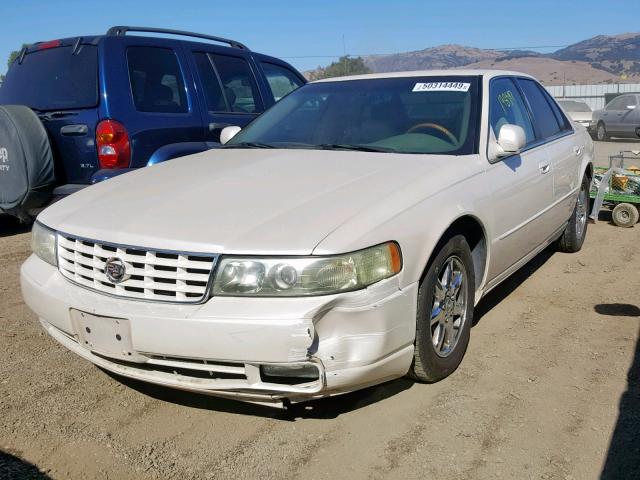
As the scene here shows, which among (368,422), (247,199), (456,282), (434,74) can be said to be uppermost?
(434,74)

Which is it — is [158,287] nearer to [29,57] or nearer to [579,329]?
[579,329]

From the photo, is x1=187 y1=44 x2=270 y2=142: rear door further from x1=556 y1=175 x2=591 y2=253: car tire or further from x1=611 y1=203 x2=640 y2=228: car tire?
x1=611 y1=203 x2=640 y2=228: car tire

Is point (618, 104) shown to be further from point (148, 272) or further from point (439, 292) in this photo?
point (148, 272)

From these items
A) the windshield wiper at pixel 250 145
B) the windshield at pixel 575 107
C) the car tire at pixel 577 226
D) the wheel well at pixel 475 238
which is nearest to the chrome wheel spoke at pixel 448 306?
the wheel well at pixel 475 238

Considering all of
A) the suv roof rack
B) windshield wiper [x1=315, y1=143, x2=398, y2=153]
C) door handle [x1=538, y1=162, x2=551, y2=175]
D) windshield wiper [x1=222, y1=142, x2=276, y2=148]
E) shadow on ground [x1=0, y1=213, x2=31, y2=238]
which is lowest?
shadow on ground [x1=0, y1=213, x2=31, y2=238]

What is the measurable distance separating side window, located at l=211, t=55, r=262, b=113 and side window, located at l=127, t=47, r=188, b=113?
57 cm

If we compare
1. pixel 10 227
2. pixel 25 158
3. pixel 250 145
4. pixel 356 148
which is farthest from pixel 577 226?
pixel 10 227

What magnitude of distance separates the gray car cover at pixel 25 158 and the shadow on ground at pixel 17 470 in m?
3.04

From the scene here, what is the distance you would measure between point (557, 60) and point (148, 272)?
329 ft

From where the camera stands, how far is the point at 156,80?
570 cm

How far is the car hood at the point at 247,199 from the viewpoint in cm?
272

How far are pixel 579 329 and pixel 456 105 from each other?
1557 mm

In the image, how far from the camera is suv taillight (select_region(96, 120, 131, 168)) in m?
5.14

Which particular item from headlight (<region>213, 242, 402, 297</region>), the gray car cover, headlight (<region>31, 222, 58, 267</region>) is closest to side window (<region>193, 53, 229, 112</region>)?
the gray car cover
